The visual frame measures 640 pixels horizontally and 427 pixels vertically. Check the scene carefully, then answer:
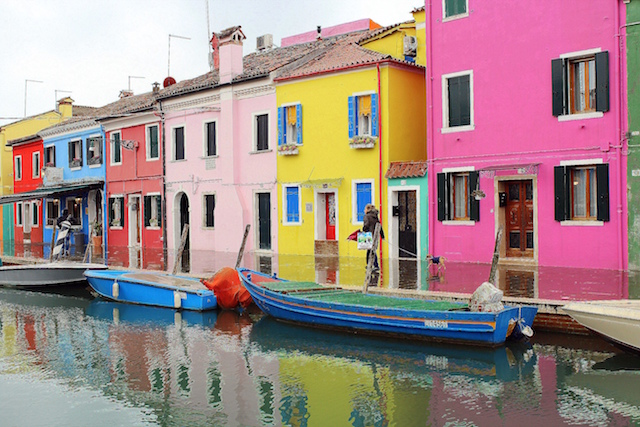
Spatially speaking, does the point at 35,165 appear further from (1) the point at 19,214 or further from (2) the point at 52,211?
(1) the point at 19,214

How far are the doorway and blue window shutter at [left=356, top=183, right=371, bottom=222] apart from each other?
427 cm

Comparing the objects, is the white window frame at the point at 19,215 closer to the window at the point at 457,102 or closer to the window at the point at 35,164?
the window at the point at 35,164

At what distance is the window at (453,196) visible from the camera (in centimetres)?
1977

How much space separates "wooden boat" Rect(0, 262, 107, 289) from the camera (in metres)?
20.5

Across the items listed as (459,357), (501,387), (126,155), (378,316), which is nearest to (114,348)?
(378,316)

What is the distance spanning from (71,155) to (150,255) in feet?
38.9

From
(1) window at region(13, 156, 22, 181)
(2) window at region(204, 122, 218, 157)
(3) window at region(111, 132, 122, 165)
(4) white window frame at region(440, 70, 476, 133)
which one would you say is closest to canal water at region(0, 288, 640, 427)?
(4) white window frame at region(440, 70, 476, 133)

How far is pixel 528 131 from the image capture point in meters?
18.4

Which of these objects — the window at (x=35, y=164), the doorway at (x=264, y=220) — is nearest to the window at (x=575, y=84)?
the doorway at (x=264, y=220)

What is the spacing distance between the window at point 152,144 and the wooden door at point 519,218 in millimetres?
15919

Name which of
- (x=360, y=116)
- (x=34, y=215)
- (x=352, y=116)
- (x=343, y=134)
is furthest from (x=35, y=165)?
(x=360, y=116)

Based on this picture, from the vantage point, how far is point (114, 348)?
13.3 m

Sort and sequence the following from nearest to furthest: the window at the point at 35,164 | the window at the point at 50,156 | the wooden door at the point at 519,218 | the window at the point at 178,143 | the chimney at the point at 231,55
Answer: the wooden door at the point at 519,218 → the chimney at the point at 231,55 → the window at the point at 178,143 → the window at the point at 50,156 → the window at the point at 35,164

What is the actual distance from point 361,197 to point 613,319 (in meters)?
12.0
